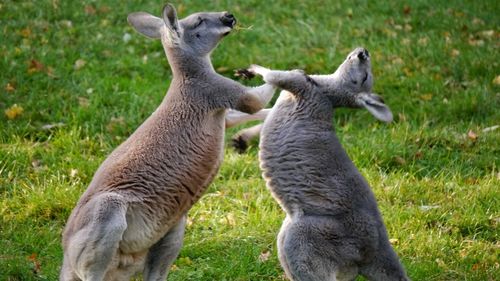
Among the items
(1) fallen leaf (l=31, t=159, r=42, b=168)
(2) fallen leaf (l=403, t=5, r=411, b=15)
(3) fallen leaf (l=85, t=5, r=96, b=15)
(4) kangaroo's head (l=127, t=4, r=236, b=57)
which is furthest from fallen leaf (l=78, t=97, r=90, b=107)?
(2) fallen leaf (l=403, t=5, r=411, b=15)

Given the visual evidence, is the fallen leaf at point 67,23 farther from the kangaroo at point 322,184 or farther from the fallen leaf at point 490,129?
the kangaroo at point 322,184

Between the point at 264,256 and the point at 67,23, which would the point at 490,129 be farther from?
the point at 67,23

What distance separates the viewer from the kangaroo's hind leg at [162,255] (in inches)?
248

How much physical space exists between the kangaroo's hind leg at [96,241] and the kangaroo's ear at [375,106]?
5.70 ft

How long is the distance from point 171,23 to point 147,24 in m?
0.50

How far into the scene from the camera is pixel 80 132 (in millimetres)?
9234

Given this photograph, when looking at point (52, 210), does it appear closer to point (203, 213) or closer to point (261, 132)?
point (203, 213)

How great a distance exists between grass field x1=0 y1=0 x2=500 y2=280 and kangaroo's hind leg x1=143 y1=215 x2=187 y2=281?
55cm

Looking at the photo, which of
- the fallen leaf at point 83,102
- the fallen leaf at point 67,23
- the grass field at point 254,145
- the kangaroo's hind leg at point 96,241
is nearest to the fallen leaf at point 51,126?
the grass field at point 254,145

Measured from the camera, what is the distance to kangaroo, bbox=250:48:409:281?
5734 mm

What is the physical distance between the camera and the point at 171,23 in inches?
255

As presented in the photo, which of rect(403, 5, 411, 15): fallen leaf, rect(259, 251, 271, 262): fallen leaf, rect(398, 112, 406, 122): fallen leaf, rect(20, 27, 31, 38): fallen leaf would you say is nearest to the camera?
rect(259, 251, 271, 262): fallen leaf

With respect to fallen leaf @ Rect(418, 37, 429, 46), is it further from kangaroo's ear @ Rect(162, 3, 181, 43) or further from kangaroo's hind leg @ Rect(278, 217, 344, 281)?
kangaroo's hind leg @ Rect(278, 217, 344, 281)

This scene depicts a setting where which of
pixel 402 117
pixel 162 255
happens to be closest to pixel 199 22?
pixel 162 255
